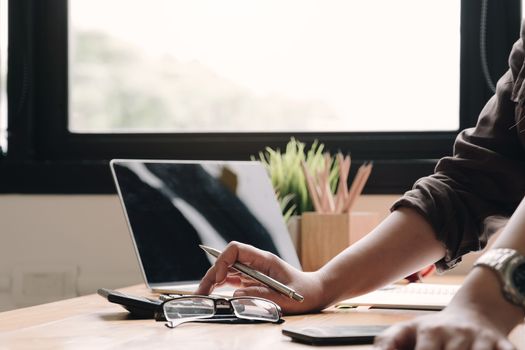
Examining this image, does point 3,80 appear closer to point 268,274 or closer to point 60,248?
point 60,248

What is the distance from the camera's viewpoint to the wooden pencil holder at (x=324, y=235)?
1.62 meters

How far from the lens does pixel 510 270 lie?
723mm

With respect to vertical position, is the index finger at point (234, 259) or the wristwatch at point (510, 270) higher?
the wristwatch at point (510, 270)

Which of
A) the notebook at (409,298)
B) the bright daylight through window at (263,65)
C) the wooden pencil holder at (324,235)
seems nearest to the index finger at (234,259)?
the notebook at (409,298)

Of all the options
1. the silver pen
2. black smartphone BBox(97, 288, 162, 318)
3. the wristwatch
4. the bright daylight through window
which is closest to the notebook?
the silver pen

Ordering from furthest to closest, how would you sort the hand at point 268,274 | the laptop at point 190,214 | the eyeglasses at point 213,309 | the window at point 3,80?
the window at point 3,80 < the laptop at point 190,214 < the hand at point 268,274 < the eyeglasses at point 213,309

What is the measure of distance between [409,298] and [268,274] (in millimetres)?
234

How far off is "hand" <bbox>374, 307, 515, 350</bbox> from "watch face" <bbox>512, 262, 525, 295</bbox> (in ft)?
0.16

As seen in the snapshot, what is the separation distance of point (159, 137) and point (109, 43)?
27cm

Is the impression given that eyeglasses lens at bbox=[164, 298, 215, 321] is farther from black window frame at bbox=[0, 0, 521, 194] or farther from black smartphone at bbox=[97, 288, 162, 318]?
black window frame at bbox=[0, 0, 521, 194]

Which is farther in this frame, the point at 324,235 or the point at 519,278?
the point at 324,235

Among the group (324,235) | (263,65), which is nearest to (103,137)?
(263,65)

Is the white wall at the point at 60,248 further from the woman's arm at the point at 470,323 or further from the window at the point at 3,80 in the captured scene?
the woman's arm at the point at 470,323

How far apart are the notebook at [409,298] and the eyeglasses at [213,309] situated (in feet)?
0.62
